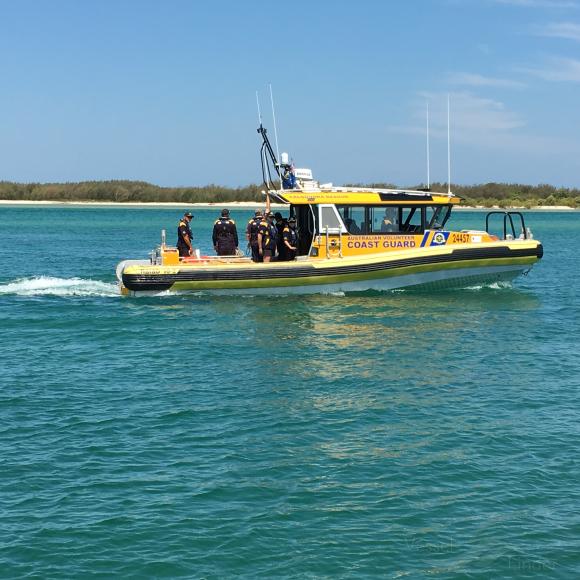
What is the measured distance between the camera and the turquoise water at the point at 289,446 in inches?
285

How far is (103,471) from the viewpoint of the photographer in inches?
348

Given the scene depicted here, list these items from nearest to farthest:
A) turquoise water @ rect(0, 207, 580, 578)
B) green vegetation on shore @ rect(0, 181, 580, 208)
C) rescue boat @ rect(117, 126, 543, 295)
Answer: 1. turquoise water @ rect(0, 207, 580, 578)
2. rescue boat @ rect(117, 126, 543, 295)
3. green vegetation on shore @ rect(0, 181, 580, 208)

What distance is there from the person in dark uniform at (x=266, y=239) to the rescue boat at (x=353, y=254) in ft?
1.02

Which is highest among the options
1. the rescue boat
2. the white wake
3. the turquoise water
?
the rescue boat

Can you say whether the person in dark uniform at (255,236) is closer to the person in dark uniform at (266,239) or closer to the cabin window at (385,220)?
the person in dark uniform at (266,239)

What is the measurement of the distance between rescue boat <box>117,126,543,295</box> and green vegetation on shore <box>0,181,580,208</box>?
85115 mm

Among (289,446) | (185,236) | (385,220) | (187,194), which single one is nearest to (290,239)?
(385,220)

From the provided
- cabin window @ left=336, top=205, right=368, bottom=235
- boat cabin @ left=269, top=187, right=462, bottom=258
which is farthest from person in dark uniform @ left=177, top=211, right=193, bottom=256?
cabin window @ left=336, top=205, right=368, bottom=235

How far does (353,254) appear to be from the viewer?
20.6 metres

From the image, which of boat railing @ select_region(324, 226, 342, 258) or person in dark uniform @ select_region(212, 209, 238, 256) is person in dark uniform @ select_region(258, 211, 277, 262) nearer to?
boat railing @ select_region(324, 226, 342, 258)

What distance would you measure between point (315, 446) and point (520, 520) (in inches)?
103

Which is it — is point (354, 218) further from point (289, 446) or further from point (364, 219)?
point (289, 446)

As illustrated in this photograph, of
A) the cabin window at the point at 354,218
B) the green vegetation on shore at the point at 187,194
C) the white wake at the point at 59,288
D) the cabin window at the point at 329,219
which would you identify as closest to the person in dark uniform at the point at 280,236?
the cabin window at the point at 329,219

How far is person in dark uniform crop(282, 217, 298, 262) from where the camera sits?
20.4 metres
